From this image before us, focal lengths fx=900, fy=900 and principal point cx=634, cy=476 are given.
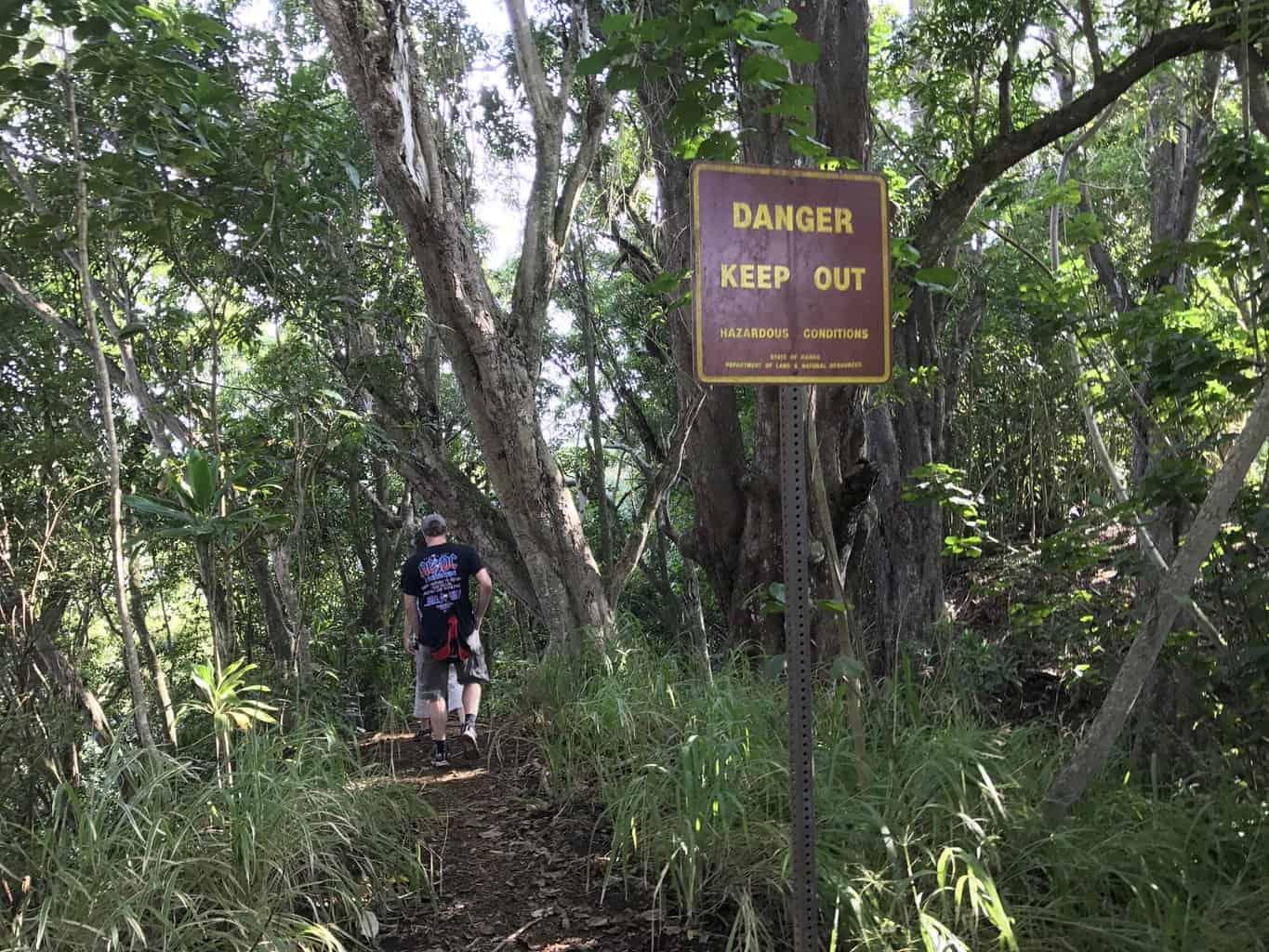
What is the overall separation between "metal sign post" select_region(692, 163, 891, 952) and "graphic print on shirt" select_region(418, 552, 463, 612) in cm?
361

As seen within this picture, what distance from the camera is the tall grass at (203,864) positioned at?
2.88 metres

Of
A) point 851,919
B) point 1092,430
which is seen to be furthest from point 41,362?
point 1092,430

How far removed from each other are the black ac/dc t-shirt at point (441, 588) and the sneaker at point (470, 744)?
571 mm

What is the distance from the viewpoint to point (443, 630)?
5.66m

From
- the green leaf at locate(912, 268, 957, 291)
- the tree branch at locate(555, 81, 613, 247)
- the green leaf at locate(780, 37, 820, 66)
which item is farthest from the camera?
the tree branch at locate(555, 81, 613, 247)

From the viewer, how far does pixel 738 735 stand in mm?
3986

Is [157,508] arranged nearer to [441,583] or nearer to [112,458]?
[112,458]

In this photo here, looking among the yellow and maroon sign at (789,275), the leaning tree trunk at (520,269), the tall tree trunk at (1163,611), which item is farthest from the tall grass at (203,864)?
the leaning tree trunk at (520,269)

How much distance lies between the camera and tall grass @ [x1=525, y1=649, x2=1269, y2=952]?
2.73 m

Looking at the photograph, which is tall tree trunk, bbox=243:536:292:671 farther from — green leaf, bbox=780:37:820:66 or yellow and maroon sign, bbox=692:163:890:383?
green leaf, bbox=780:37:820:66

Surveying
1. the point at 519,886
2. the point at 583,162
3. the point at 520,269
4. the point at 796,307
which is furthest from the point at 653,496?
the point at 796,307

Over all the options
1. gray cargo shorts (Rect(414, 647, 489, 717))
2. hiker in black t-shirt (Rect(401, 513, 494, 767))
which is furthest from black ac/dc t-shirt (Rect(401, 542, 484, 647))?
gray cargo shorts (Rect(414, 647, 489, 717))

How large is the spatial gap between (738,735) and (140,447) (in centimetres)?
539

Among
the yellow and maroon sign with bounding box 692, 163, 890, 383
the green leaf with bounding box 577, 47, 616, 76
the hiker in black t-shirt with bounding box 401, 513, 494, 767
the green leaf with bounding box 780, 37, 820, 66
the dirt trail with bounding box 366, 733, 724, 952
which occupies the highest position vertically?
the green leaf with bounding box 577, 47, 616, 76
